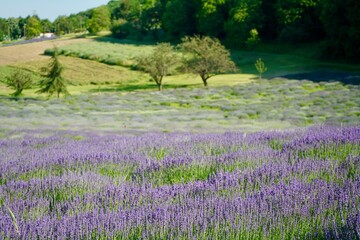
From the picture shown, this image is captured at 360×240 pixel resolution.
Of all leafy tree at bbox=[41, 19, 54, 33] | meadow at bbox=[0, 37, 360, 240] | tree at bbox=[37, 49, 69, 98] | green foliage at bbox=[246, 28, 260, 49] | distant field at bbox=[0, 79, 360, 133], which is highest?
leafy tree at bbox=[41, 19, 54, 33]

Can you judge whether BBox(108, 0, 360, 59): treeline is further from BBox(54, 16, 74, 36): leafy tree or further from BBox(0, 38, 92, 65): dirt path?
BBox(54, 16, 74, 36): leafy tree

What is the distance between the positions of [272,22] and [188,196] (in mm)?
71271

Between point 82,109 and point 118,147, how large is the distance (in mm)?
24537

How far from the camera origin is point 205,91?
132 feet

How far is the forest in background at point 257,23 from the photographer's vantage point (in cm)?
5243

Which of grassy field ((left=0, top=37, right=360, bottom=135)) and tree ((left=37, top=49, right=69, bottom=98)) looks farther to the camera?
tree ((left=37, top=49, right=69, bottom=98))

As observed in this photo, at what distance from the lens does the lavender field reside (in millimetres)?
3111

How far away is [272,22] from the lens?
7088cm

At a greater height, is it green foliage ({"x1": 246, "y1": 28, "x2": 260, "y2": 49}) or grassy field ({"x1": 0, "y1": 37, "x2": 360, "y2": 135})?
green foliage ({"x1": 246, "y1": 28, "x2": 260, "y2": 49})

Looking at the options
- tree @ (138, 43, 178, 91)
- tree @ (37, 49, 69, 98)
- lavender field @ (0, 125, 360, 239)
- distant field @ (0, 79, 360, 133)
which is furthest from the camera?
tree @ (138, 43, 178, 91)

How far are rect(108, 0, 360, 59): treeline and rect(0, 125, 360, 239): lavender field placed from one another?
160ft

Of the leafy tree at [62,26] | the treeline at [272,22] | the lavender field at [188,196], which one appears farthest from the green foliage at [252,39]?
the leafy tree at [62,26]

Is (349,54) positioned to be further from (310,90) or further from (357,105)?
(357,105)

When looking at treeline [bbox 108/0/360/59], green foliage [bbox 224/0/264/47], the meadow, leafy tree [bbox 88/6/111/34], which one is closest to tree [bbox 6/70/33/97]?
treeline [bbox 108/0/360/59]
